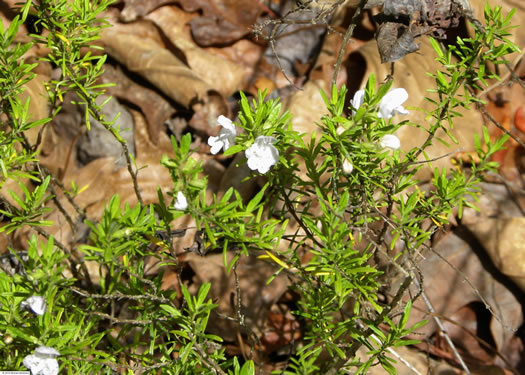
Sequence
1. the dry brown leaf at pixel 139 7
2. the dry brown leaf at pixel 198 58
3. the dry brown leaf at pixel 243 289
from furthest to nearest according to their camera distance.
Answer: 1. the dry brown leaf at pixel 139 7
2. the dry brown leaf at pixel 198 58
3. the dry brown leaf at pixel 243 289

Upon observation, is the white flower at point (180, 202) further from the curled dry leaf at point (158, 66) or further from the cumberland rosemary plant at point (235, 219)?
the curled dry leaf at point (158, 66)

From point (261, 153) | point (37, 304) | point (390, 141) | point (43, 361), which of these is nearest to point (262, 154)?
point (261, 153)

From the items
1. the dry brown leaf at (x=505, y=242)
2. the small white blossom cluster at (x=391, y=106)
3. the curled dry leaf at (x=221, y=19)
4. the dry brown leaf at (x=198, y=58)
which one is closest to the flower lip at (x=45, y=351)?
the small white blossom cluster at (x=391, y=106)

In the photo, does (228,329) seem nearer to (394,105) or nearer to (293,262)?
(293,262)

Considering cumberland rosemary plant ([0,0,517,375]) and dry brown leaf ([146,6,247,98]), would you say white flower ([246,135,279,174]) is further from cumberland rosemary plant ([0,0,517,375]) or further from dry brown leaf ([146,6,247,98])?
dry brown leaf ([146,6,247,98])

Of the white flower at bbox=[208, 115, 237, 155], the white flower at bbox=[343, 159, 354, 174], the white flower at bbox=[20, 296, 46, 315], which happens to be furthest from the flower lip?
the white flower at bbox=[343, 159, 354, 174]

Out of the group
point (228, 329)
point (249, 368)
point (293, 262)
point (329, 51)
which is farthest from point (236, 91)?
point (249, 368)
